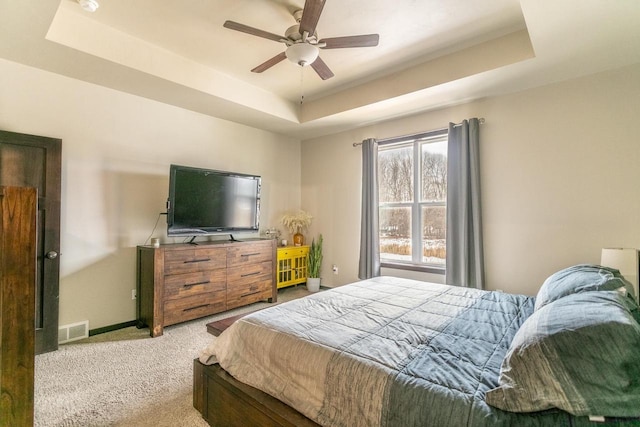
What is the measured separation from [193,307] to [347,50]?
125 inches

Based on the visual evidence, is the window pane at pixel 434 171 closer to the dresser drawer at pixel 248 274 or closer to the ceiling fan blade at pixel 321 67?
the ceiling fan blade at pixel 321 67

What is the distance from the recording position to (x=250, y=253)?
3910 mm

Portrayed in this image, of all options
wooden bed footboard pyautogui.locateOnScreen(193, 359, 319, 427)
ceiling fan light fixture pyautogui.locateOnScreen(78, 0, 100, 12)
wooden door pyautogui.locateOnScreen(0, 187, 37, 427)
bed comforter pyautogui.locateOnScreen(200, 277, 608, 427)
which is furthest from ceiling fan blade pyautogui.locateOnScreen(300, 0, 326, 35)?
wooden bed footboard pyautogui.locateOnScreen(193, 359, 319, 427)

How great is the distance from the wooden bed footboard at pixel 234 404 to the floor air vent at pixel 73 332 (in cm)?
194

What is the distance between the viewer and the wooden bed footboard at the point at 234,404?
4.31 feet

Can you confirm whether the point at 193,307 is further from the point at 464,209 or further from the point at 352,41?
the point at 464,209

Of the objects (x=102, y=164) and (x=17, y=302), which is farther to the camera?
(x=102, y=164)

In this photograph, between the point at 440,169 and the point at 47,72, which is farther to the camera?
the point at 440,169

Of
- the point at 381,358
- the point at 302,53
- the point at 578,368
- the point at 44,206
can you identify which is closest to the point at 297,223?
the point at 302,53

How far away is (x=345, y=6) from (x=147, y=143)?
2638 mm

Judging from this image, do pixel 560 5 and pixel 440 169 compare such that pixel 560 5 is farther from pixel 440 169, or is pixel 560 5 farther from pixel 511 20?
pixel 440 169

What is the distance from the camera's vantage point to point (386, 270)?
4.22 metres

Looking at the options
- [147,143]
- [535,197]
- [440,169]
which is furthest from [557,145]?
[147,143]

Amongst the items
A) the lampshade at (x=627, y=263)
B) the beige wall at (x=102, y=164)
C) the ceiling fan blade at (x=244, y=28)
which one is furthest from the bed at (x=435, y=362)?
the beige wall at (x=102, y=164)
